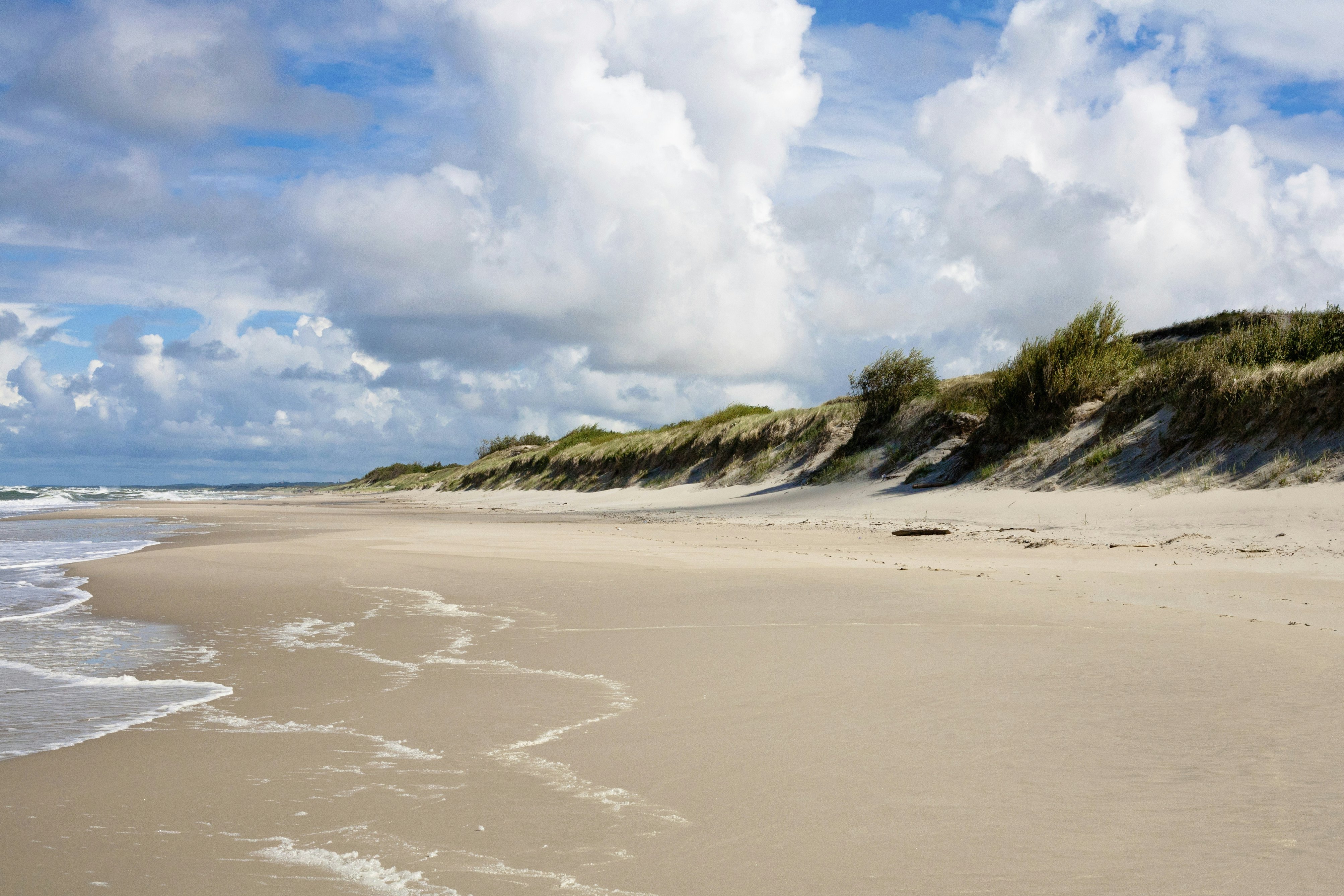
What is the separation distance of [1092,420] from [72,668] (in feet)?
52.6

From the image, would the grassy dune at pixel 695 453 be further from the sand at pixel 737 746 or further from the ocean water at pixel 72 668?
the ocean water at pixel 72 668

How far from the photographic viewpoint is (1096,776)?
265cm

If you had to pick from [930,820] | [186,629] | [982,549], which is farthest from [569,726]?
[982,549]

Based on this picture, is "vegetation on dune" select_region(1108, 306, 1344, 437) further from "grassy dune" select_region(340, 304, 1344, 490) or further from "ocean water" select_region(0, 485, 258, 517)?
"ocean water" select_region(0, 485, 258, 517)

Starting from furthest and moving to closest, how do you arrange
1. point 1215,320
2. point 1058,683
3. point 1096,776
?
point 1215,320
point 1058,683
point 1096,776

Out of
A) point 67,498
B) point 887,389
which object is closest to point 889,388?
point 887,389

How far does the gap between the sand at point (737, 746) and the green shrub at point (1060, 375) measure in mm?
9686

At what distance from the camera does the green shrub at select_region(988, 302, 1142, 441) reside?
661 inches

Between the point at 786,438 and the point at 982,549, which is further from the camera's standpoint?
the point at 786,438

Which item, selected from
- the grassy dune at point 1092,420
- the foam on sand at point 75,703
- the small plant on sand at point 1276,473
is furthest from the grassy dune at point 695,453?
the foam on sand at point 75,703

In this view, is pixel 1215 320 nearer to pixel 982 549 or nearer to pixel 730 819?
pixel 982 549

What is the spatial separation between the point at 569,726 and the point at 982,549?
720 centimetres

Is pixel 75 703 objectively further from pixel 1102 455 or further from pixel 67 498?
pixel 67 498

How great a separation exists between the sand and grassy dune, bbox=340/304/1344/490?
18.7 ft
